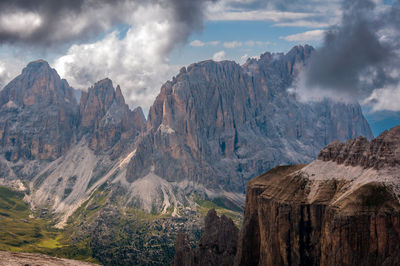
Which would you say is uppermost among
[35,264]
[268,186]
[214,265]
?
[268,186]

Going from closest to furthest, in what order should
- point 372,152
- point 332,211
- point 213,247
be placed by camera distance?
point 332,211 < point 372,152 < point 213,247

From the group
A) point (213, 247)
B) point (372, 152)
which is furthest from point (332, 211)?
point (213, 247)

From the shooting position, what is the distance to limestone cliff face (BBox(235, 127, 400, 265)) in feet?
317

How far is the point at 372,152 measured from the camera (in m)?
114

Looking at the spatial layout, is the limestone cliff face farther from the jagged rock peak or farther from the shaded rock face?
the shaded rock face

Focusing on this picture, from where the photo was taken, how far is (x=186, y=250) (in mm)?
179500

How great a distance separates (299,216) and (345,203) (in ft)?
58.7

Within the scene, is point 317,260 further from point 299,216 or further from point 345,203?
point 345,203

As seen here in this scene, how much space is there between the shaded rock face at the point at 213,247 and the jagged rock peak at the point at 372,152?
203 ft

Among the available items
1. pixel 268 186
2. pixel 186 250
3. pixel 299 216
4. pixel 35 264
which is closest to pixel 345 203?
pixel 299 216

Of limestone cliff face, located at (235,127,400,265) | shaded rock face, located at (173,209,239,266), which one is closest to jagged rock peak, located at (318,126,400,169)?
limestone cliff face, located at (235,127,400,265)

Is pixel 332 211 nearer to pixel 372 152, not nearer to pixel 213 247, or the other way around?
pixel 372 152

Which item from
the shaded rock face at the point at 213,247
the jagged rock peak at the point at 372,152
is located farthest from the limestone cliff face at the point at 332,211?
the shaded rock face at the point at 213,247

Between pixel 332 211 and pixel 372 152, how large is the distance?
23.1 metres
